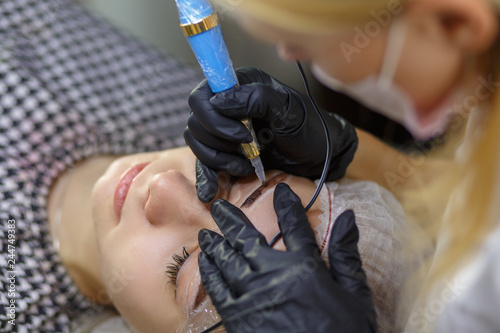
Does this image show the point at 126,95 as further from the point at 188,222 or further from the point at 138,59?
the point at 188,222

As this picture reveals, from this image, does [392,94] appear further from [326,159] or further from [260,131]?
[260,131]

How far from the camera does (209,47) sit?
31.3 inches

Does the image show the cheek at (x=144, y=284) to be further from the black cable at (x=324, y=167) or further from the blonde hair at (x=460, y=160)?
the blonde hair at (x=460, y=160)

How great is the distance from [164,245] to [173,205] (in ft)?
0.35

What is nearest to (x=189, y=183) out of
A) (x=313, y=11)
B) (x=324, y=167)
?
(x=324, y=167)

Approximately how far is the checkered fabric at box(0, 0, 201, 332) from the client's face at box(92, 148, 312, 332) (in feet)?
1.21

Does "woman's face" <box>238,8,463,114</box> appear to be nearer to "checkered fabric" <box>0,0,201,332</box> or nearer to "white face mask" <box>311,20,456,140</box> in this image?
"white face mask" <box>311,20,456,140</box>

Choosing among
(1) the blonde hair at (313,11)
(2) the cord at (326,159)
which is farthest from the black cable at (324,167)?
(1) the blonde hair at (313,11)

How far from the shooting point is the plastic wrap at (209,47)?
76 cm

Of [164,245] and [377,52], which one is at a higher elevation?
[377,52]

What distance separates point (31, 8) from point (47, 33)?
122mm

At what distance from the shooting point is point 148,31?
2273mm

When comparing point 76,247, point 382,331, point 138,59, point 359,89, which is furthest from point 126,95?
point 382,331

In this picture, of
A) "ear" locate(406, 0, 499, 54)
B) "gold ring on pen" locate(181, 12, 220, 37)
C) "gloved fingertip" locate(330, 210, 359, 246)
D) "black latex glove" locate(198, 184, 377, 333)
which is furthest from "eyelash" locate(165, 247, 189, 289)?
"ear" locate(406, 0, 499, 54)
